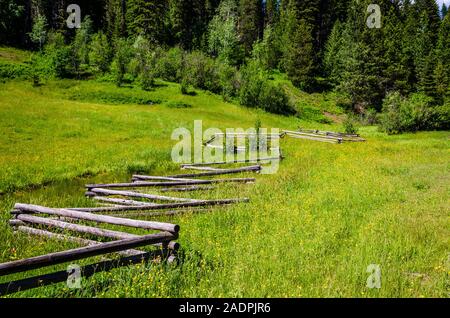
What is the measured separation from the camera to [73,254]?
5820 mm

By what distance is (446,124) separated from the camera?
47406 millimetres

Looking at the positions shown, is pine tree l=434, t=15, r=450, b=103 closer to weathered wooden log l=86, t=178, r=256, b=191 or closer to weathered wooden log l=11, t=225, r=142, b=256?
weathered wooden log l=86, t=178, r=256, b=191

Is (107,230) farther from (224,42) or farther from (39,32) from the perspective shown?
(224,42)

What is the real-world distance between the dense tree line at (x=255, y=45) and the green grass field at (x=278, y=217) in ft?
90.3

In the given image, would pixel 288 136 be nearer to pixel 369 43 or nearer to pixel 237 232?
pixel 237 232

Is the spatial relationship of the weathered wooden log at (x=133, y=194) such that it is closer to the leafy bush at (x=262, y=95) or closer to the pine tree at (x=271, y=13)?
the leafy bush at (x=262, y=95)

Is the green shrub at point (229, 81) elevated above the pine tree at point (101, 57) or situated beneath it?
situated beneath

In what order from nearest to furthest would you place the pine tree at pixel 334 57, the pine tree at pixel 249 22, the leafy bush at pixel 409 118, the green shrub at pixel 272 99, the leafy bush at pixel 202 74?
1. the leafy bush at pixel 409 118
2. the green shrub at pixel 272 99
3. the leafy bush at pixel 202 74
4. the pine tree at pixel 334 57
5. the pine tree at pixel 249 22

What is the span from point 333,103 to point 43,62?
156ft

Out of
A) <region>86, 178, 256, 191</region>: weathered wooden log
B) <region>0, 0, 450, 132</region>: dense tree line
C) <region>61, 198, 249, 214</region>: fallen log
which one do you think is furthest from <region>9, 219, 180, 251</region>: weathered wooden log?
<region>0, 0, 450, 132</region>: dense tree line

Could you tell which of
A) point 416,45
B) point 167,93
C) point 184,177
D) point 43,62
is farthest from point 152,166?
point 416,45

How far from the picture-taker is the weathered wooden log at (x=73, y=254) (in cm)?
525

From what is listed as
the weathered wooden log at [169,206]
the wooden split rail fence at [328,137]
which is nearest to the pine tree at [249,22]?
the wooden split rail fence at [328,137]
